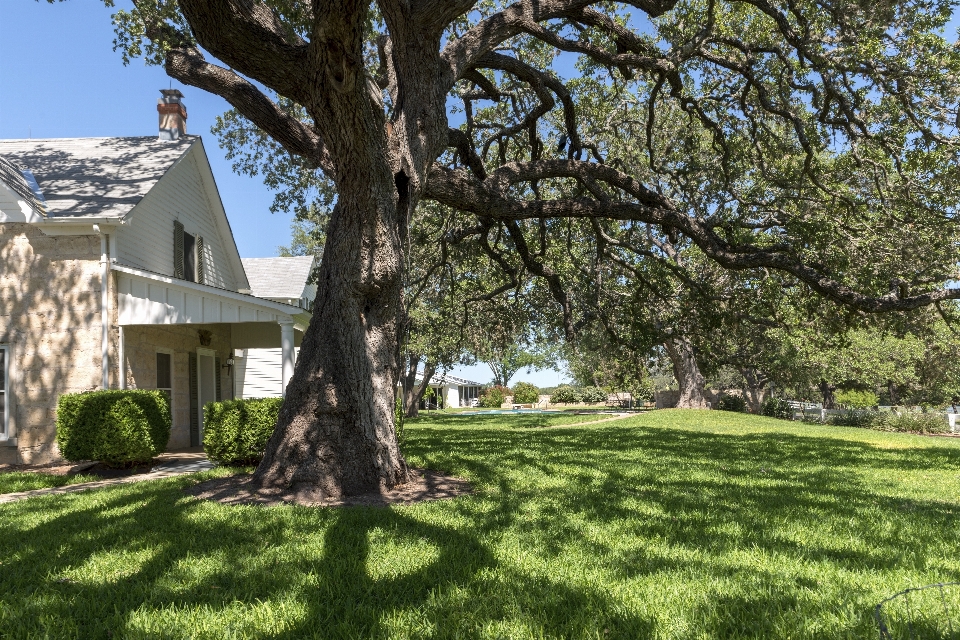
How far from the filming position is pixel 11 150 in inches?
575

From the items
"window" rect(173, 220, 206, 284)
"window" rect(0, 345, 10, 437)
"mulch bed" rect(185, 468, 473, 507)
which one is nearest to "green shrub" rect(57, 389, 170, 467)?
"window" rect(0, 345, 10, 437)

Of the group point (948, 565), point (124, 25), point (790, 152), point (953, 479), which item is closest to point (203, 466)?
point (124, 25)

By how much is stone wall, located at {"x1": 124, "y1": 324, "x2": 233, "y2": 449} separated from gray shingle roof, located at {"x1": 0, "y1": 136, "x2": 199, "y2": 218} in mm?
2478

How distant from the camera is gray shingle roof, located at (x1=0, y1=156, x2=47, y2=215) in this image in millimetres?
11109

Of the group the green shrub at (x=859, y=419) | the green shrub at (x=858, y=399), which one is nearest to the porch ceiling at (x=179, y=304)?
the green shrub at (x=859, y=419)

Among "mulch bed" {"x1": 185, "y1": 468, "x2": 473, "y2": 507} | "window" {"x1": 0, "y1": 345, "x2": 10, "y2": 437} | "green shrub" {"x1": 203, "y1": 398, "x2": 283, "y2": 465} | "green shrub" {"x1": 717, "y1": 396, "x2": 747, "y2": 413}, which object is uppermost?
"window" {"x1": 0, "y1": 345, "x2": 10, "y2": 437}

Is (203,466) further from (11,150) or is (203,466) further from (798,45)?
(798,45)

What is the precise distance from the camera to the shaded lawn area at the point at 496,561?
324 cm

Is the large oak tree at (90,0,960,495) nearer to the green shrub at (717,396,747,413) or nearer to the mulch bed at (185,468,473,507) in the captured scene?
the mulch bed at (185,468,473,507)

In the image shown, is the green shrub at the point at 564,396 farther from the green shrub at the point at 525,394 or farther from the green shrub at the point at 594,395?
the green shrub at the point at 525,394

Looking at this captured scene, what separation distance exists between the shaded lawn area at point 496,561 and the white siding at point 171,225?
6249mm

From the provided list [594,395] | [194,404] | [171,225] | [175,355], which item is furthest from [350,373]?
[594,395]

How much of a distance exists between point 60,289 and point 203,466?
425 centimetres

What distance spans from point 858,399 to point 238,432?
4488cm
